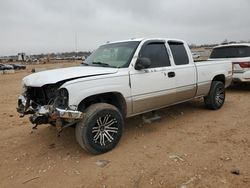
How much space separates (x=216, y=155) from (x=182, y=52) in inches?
104

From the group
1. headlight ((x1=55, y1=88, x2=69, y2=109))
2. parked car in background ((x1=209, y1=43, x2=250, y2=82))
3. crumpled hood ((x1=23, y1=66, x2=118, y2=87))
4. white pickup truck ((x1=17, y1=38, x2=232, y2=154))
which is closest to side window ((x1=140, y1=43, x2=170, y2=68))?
white pickup truck ((x1=17, y1=38, x2=232, y2=154))

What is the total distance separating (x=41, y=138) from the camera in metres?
4.90

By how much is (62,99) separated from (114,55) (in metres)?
1.68

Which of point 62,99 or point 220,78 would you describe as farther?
point 220,78

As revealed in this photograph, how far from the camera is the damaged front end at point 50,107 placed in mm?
3584

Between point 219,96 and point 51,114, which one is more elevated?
point 51,114

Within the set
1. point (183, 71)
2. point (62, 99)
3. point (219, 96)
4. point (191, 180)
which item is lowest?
point (191, 180)

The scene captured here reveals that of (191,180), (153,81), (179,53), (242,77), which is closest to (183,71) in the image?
(179,53)

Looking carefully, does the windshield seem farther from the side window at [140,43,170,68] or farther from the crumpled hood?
the crumpled hood

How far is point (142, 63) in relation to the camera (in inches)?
172

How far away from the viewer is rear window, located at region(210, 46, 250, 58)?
337 inches

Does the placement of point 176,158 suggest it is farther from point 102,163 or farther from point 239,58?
point 239,58

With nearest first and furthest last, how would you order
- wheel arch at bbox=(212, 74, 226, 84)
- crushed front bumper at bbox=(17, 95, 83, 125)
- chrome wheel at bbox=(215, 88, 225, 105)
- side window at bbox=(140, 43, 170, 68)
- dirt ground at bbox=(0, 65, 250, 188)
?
1. dirt ground at bbox=(0, 65, 250, 188)
2. crushed front bumper at bbox=(17, 95, 83, 125)
3. side window at bbox=(140, 43, 170, 68)
4. chrome wheel at bbox=(215, 88, 225, 105)
5. wheel arch at bbox=(212, 74, 226, 84)

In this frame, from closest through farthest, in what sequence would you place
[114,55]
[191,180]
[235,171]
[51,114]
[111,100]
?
[191,180] → [235,171] → [51,114] → [111,100] → [114,55]
